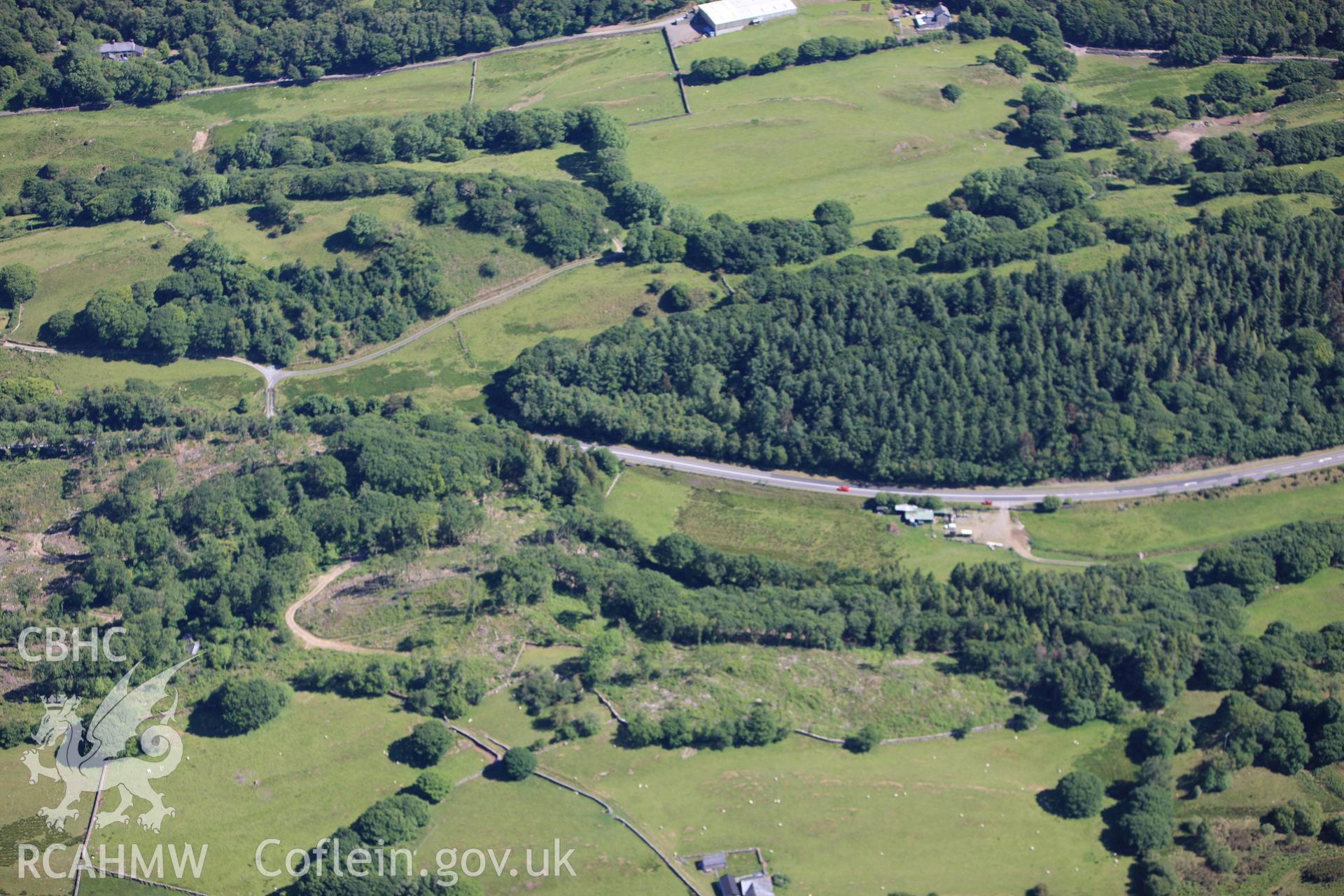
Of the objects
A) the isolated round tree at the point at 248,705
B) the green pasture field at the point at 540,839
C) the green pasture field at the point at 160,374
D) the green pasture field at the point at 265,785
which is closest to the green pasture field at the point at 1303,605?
the green pasture field at the point at 540,839

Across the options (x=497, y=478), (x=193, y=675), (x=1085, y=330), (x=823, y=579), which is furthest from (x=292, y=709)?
(x=1085, y=330)

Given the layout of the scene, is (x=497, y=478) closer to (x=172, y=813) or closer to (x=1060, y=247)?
(x=172, y=813)

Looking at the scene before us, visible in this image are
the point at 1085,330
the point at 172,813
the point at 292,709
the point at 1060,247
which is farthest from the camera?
the point at 1060,247

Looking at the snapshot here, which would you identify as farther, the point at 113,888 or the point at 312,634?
the point at 312,634

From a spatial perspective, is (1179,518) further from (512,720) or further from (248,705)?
(248,705)

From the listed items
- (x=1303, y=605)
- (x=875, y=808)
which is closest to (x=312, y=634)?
(x=875, y=808)

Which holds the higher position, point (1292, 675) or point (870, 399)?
point (870, 399)

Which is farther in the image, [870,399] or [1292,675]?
[870,399]
